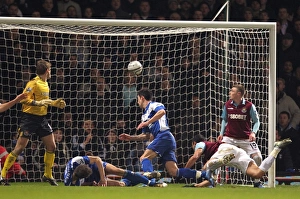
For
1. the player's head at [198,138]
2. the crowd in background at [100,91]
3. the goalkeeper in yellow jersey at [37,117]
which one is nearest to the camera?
the goalkeeper in yellow jersey at [37,117]

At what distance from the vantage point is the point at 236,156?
12.6 m

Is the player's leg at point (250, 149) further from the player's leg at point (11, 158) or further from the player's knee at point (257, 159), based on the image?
the player's leg at point (11, 158)

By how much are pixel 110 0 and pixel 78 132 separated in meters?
3.02

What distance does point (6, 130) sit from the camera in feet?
51.5

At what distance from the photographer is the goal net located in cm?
1512

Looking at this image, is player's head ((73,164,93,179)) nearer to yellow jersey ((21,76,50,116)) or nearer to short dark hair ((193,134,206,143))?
yellow jersey ((21,76,50,116))

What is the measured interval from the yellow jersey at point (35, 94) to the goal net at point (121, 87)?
1.61m

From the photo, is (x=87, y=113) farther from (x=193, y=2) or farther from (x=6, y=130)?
(x=193, y=2)

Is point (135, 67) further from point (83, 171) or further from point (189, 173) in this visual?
point (83, 171)

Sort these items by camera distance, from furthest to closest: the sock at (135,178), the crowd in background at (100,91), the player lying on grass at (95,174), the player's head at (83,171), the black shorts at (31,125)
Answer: the crowd in background at (100,91), the black shorts at (31,125), the sock at (135,178), the player lying on grass at (95,174), the player's head at (83,171)

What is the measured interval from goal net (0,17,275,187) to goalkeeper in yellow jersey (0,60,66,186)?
135 cm

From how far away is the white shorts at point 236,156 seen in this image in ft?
41.3

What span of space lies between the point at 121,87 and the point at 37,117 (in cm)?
249

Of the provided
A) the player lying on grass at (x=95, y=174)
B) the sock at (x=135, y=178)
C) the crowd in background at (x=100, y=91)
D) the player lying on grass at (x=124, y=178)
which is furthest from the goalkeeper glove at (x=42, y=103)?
the crowd in background at (x=100, y=91)
